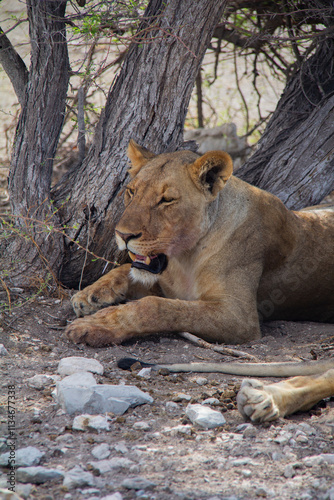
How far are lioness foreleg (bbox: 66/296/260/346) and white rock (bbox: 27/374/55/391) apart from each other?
0.56m

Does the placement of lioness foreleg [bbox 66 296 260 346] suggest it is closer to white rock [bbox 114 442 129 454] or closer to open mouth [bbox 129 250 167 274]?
open mouth [bbox 129 250 167 274]

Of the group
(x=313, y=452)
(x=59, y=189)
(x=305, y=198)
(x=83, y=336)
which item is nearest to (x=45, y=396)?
(x=83, y=336)

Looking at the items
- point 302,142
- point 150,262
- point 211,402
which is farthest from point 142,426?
point 302,142

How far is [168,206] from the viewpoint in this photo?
3172 millimetres

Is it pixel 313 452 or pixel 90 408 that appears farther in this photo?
pixel 90 408

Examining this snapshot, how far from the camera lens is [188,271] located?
137 inches

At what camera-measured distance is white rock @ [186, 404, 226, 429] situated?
6.59ft

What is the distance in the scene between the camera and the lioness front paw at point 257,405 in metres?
2.06

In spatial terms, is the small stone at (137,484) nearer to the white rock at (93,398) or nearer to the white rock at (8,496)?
the white rock at (8,496)

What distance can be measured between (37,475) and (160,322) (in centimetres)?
148

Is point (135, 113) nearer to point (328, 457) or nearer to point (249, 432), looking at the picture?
point (249, 432)

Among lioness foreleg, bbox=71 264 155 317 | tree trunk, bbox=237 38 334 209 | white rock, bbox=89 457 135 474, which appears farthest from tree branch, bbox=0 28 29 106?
white rock, bbox=89 457 135 474

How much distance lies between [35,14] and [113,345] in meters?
2.19

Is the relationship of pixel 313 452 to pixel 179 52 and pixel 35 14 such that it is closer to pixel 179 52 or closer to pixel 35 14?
pixel 179 52
